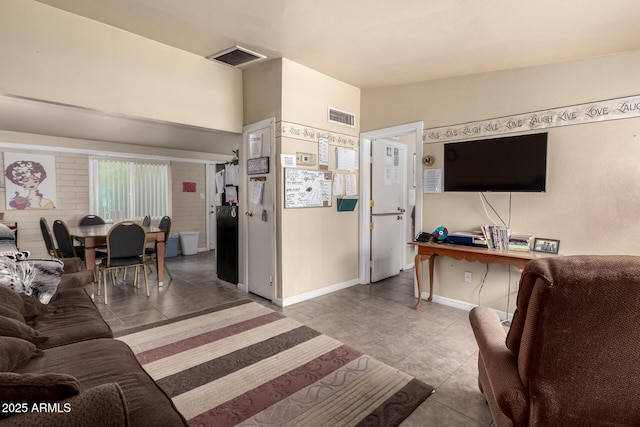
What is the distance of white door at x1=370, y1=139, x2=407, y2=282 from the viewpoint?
445 centimetres

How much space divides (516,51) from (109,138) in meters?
5.96

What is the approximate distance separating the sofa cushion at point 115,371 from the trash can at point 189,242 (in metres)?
5.19

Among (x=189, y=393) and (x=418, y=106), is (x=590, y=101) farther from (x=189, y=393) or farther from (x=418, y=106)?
(x=189, y=393)

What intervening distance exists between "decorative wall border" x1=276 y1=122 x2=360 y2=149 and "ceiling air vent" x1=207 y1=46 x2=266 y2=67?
2.34 feet

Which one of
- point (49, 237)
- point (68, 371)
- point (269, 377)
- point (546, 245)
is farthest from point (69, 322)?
point (546, 245)

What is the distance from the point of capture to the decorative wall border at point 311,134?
3520mm

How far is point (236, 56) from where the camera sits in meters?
3.37

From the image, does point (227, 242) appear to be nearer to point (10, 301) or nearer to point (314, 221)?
point (314, 221)

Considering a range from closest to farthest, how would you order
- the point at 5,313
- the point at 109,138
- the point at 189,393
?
the point at 5,313
the point at 189,393
the point at 109,138

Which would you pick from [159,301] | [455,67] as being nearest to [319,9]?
[455,67]

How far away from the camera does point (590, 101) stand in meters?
2.70

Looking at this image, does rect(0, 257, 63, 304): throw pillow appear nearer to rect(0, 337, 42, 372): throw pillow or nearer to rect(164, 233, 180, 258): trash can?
rect(0, 337, 42, 372): throw pillow

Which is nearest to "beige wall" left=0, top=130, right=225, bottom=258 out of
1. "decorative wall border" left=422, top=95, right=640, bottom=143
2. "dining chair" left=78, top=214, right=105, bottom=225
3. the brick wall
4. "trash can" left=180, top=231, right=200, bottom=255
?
the brick wall

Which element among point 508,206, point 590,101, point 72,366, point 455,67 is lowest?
point 72,366
